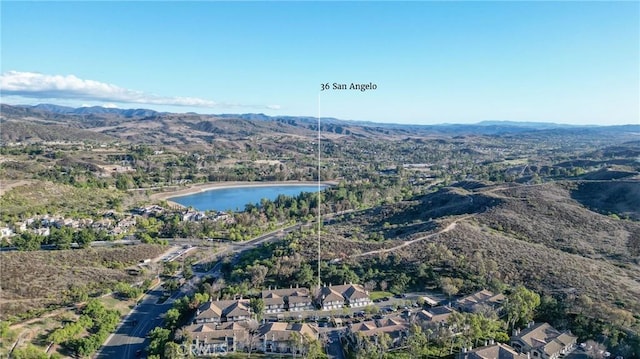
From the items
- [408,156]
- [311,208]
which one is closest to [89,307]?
[311,208]

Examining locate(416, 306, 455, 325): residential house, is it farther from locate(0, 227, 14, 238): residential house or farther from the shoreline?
the shoreline

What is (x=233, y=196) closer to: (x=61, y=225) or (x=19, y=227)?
(x=61, y=225)

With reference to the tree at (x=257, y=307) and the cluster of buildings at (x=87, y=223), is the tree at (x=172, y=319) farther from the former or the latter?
the cluster of buildings at (x=87, y=223)

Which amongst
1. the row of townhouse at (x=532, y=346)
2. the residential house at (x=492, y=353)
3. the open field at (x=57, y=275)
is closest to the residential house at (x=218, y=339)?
the open field at (x=57, y=275)

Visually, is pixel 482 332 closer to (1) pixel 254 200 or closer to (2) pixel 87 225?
(2) pixel 87 225

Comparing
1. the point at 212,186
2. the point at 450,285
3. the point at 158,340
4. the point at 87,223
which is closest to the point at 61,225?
the point at 87,223

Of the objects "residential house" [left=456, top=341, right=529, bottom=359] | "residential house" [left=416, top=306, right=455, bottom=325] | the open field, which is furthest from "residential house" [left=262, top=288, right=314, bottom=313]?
the open field
